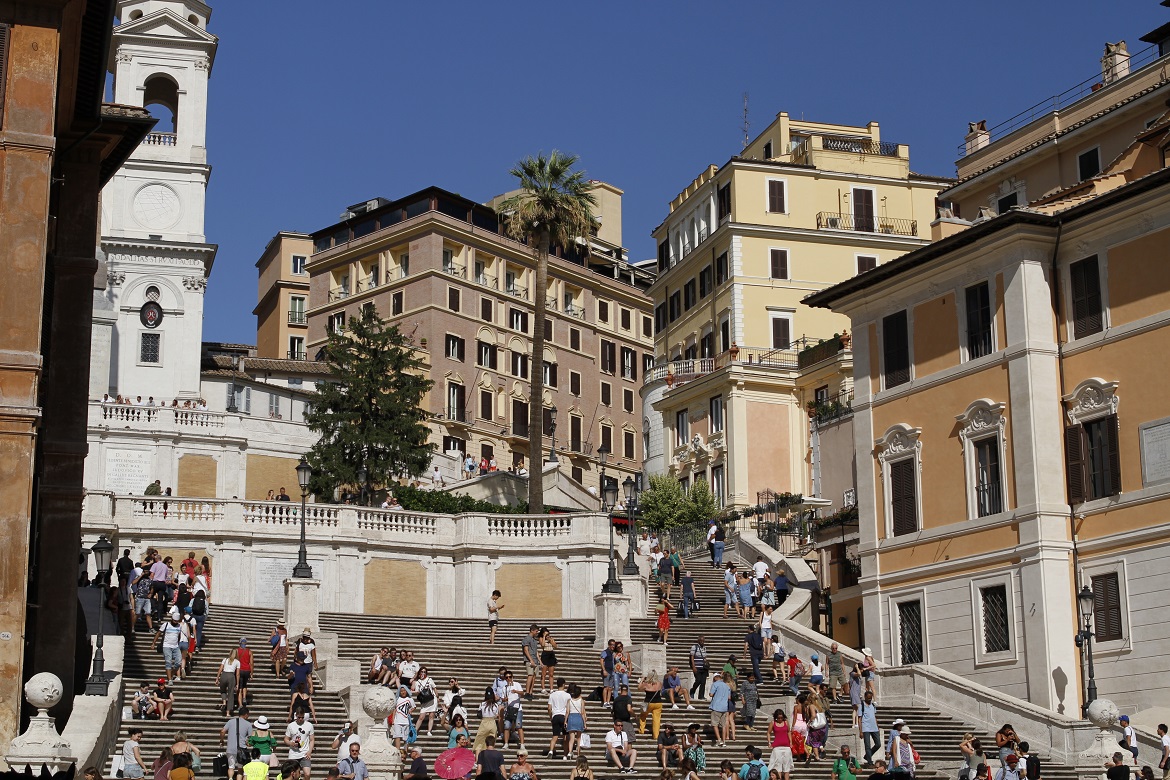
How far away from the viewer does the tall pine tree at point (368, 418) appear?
60531 millimetres

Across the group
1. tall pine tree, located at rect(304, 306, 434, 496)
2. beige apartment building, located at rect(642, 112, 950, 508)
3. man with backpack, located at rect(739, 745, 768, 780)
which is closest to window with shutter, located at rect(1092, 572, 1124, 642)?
man with backpack, located at rect(739, 745, 768, 780)

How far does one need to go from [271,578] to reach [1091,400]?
2207cm

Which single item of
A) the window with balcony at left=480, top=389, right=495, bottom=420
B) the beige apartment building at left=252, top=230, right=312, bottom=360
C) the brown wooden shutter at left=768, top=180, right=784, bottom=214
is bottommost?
the window with balcony at left=480, top=389, right=495, bottom=420

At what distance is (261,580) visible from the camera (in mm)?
47688

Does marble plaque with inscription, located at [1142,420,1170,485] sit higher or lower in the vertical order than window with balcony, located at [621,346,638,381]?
lower

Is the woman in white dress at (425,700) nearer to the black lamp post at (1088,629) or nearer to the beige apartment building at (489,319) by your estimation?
the black lamp post at (1088,629)

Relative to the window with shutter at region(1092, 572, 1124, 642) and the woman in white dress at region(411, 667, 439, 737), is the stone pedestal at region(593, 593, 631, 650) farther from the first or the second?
the window with shutter at region(1092, 572, 1124, 642)

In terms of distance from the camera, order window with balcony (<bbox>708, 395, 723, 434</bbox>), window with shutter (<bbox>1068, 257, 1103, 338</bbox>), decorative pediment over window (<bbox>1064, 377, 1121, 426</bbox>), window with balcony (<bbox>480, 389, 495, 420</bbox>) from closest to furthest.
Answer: decorative pediment over window (<bbox>1064, 377, 1121, 426</bbox>), window with shutter (<bbox>1068, 257, 1103, 338</bbox>), window with balcony (<bbox>708, 395, 723, 434</bbox>), window with balcony (<bbox>480, 389, 495, 420</bbox>)

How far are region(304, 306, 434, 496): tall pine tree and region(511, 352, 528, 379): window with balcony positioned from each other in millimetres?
33753

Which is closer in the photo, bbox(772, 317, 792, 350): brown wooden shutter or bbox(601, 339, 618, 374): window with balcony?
bbox(772, 317, 792, 350): brown wooden shutter

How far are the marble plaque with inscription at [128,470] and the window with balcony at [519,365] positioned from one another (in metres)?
39.1

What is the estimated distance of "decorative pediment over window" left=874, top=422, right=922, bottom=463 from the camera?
139 ft

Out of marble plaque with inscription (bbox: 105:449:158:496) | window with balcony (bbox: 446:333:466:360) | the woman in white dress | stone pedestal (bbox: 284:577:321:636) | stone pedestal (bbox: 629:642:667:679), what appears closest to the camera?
the woman in white dress

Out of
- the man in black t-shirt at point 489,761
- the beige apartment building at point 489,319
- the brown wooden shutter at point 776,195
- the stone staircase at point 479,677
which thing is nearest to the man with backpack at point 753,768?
the stone staircase at point 479,677
